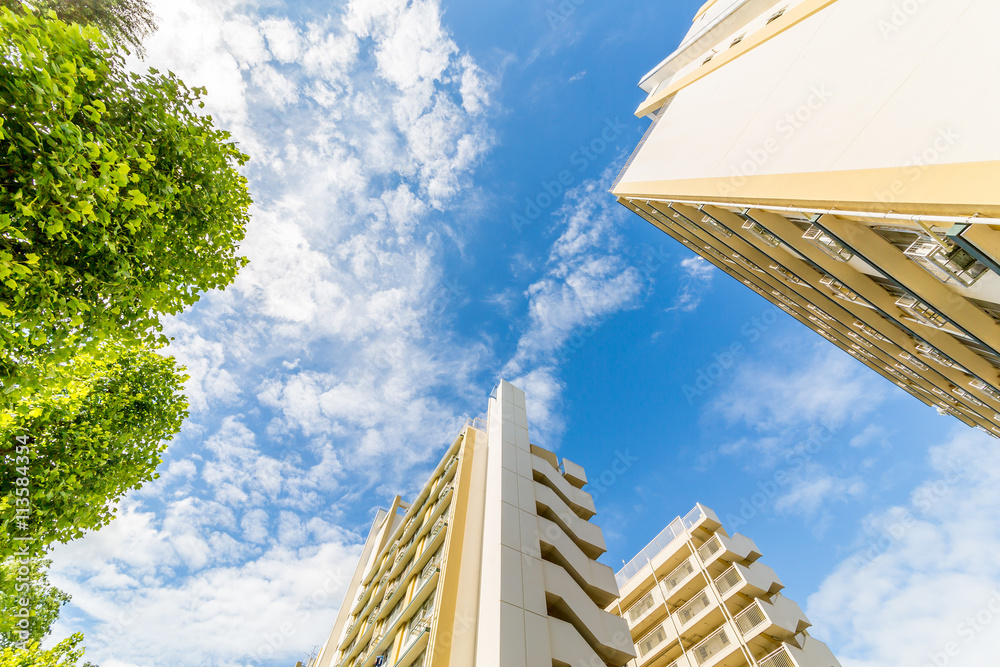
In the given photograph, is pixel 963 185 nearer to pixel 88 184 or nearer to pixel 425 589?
pixel 88 184

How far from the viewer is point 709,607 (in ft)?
66.7

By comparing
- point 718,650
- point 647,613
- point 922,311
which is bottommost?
point 922,311

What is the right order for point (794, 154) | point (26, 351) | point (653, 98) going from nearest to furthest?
1. point (26, 351)
2. point (794, 154)
3. point (653, 98)

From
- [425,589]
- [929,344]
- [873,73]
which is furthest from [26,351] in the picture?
[929,344]

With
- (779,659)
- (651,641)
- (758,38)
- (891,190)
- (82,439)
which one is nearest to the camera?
(891,190)

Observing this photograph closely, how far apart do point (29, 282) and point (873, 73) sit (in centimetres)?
1348

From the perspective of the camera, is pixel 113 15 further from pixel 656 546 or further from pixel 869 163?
pixel 656 546

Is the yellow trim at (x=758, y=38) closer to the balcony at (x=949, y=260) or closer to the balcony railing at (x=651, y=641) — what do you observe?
the balcony at (x=949, y=260)

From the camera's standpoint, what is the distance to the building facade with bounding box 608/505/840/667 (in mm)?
18375

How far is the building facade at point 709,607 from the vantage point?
1838 cm

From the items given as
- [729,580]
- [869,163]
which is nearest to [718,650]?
[729,580]

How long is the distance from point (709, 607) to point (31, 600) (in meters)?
29.9

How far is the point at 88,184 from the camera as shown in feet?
14.4

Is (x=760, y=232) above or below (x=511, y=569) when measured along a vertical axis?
above
